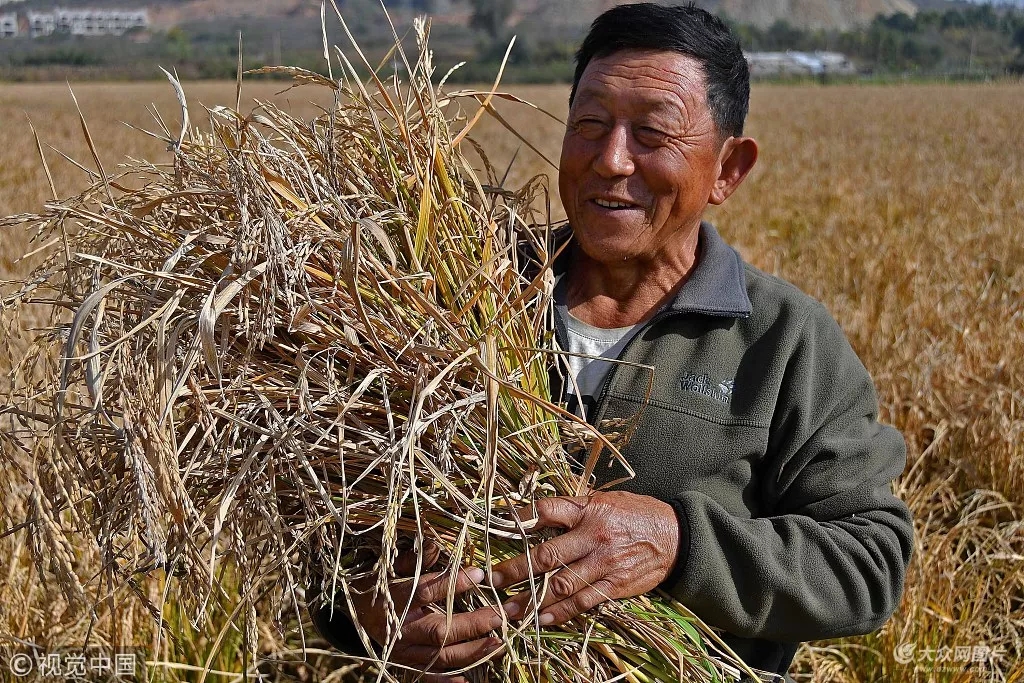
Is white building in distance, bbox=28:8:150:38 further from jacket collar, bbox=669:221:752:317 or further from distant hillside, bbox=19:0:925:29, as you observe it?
jacket collar, bbox=669:221:752:317

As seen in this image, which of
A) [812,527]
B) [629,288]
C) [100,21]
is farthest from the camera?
[100,21]

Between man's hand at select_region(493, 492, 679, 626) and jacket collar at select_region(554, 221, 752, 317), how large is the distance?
395 mm

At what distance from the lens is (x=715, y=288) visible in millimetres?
1543

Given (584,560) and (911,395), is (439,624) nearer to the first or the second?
(584,560)

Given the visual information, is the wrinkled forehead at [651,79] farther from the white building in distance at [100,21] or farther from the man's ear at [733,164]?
the white building in distance at [100,21]

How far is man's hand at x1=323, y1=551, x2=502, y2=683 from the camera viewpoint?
126cm

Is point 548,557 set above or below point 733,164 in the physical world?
below

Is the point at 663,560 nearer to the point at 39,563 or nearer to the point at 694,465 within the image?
the point at 694,465

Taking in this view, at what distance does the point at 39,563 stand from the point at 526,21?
6267cm

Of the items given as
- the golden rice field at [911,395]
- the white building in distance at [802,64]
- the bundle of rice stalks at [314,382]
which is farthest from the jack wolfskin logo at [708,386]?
the white building in distance at [802,64]

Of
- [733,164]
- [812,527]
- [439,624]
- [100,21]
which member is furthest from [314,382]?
[100,21]

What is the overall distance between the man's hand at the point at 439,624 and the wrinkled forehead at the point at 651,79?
0.78 metres

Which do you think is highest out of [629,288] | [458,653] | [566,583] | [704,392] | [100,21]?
[629,288]

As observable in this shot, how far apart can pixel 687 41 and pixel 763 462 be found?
2.28ft
